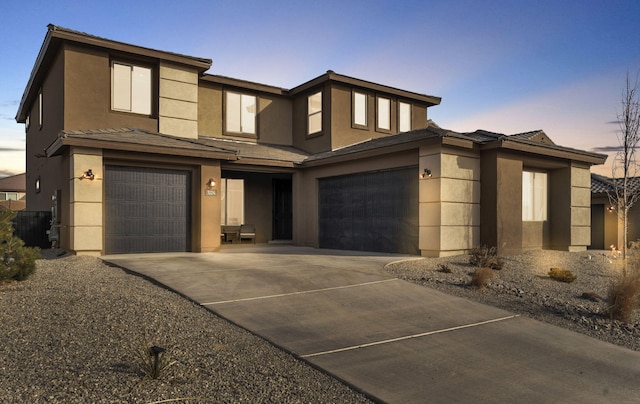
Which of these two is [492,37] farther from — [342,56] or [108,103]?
[108,103]

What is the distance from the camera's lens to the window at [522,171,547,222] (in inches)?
621

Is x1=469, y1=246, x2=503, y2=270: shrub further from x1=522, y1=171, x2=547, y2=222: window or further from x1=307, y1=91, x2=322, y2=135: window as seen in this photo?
x1=307, y1=91, x2=322, y2=135: window

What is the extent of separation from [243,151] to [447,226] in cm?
800

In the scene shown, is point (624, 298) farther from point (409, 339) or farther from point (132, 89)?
point (132, 89)

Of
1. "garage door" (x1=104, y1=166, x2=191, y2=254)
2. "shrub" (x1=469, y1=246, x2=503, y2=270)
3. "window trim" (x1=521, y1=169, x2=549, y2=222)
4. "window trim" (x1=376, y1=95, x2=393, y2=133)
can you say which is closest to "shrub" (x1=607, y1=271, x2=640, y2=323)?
"shrub" (x1=469, y1=246, x2=503, y2=270)

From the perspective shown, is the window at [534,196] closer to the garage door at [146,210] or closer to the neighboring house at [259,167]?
the neighboring house at [259,167]

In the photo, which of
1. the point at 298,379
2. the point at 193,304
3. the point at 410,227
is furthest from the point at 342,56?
the point at 298,379

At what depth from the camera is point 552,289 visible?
9.83 metres

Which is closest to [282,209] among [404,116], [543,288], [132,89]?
[404,116]

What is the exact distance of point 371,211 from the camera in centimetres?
1566

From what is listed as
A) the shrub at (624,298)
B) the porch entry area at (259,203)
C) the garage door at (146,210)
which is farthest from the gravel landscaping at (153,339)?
the porch entry area at (259,203)

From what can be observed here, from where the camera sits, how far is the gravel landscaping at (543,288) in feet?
24.1

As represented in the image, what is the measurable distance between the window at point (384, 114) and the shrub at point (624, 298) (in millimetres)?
13451

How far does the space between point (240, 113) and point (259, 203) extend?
3.80 m
